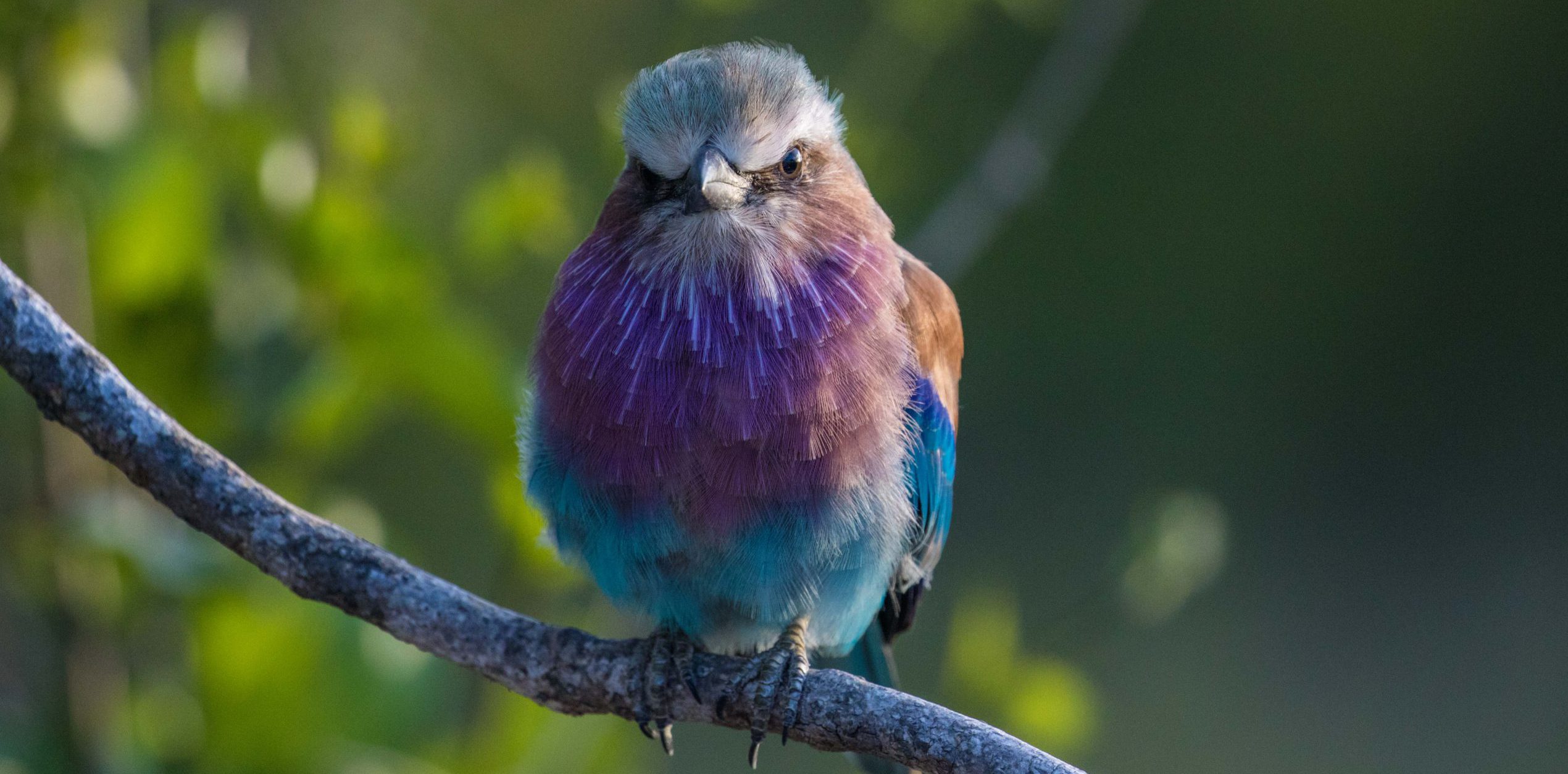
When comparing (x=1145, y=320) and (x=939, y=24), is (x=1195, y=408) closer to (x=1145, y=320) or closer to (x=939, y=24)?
(x=1145, y=320)

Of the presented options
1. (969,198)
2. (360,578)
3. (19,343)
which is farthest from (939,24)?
(19,343)

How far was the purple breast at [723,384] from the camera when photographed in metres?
1.91

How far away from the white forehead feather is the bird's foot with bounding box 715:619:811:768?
24.6 inches

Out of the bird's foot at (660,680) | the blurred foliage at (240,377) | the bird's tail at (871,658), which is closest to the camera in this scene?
the bird's foot at (660,680)

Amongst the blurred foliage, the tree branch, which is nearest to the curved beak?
the blurred foliage

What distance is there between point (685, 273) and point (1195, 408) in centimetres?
234

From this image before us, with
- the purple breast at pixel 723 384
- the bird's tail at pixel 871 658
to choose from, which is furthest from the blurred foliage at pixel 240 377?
the purple breast at pixel 723 384

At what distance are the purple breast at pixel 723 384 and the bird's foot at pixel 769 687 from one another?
0.19m

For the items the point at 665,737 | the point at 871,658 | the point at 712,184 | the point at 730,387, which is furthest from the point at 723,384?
the point at 871,658

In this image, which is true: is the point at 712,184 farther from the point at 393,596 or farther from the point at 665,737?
the point at 665,737

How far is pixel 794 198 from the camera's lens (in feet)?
6.60

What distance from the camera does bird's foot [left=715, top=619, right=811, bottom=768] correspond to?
5.98ft

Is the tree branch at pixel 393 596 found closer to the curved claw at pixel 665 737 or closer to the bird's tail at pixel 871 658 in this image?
the curved claw at pixel 665 737

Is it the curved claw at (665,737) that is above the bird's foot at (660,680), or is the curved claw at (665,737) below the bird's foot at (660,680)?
below
